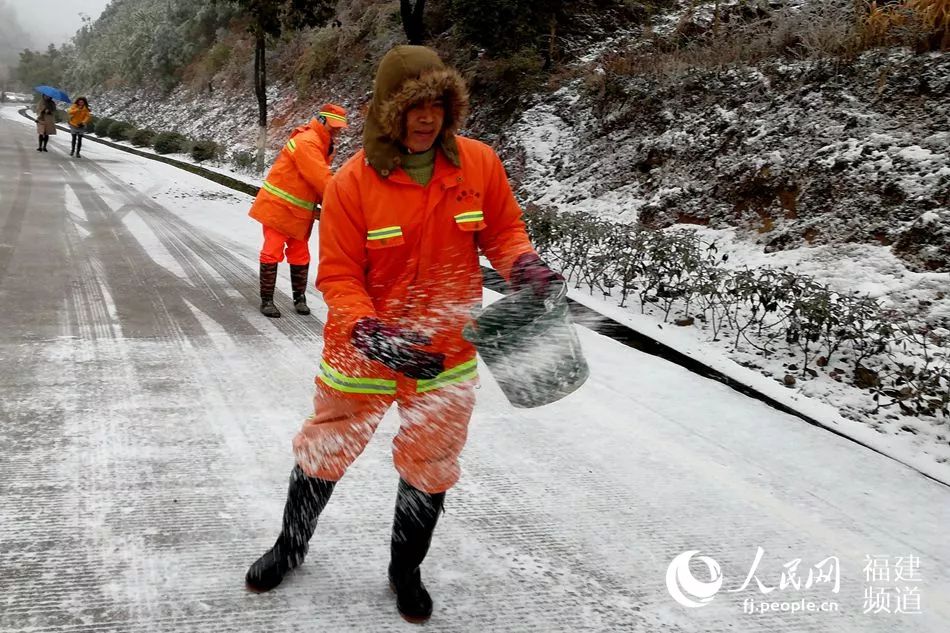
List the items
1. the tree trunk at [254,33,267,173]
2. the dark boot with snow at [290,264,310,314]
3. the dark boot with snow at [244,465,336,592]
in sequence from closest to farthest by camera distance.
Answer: the dark boot with snow at [244,465,336,592], the dark boot with snow at [290,264,310,314], the tree trunk at [254,33,267,173]

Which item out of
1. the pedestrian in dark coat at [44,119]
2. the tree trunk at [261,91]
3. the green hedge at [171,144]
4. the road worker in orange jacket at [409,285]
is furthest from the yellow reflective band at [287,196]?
the green hedge at [171,144]

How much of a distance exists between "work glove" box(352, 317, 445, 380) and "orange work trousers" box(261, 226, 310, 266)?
3.69 m

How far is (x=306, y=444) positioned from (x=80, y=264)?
5522mm

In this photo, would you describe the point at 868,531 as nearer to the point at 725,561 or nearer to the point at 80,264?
the point at 725,561

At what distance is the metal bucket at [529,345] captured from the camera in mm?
2146

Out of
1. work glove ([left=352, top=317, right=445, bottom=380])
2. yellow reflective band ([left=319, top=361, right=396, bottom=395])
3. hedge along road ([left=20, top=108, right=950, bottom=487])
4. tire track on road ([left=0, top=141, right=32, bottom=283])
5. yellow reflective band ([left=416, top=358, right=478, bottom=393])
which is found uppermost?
work glove ([left=352, top=317, right=445, bottom=380])

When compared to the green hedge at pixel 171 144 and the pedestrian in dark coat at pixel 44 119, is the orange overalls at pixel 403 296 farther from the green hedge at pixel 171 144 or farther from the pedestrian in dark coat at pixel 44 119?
the green hedge at pixel 171 144

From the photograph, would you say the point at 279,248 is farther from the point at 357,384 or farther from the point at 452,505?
the point at 357,384

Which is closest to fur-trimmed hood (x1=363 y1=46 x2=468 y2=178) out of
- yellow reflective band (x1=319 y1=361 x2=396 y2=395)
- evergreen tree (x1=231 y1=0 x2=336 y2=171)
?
yellow reflective band (x1=319 y1=361 x2=396 y2=395)

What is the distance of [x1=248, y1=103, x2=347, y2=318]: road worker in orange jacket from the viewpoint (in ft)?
17.3

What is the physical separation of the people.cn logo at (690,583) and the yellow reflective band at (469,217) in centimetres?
148

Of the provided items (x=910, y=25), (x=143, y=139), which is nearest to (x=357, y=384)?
(x=910, y=25)

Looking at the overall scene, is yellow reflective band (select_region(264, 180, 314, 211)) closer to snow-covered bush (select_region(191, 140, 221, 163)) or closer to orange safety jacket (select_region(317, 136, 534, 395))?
orange safety jacket (select_region(317, 136, 534, 395))

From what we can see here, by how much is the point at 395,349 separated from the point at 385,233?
353 mm
